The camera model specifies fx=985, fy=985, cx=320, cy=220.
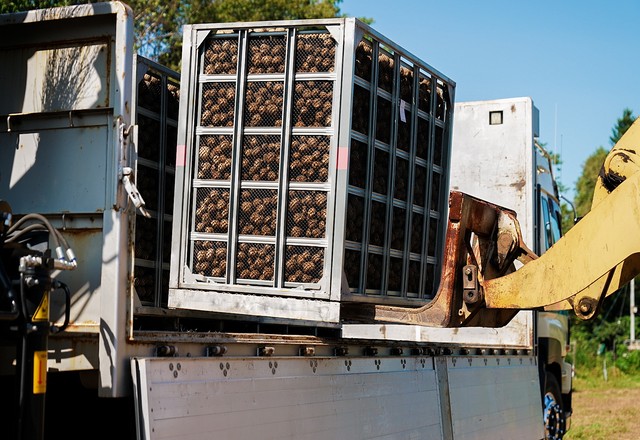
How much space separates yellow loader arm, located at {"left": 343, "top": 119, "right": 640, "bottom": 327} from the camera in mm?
5488

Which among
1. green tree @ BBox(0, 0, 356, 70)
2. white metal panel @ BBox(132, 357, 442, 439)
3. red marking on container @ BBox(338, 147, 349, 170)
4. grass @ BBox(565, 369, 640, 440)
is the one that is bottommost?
grass @ BBox(565, 369, 640, 440)

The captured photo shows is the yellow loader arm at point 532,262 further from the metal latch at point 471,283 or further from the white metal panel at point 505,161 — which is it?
the white metal panel at point 505,161

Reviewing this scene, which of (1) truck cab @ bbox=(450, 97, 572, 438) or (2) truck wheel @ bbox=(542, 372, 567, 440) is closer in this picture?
(1) truck cab @ bbox=(450, 97, 572, 438)

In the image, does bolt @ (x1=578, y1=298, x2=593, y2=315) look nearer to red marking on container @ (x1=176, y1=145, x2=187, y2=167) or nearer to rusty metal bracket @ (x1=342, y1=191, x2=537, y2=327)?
rusty metal bracket @ (x1=342, y1=191, x2=537, y2=327)

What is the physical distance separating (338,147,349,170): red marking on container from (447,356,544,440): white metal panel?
2.77 meters

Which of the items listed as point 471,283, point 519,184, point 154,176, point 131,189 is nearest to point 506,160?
point 519,184

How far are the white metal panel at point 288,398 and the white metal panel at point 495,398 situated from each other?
1.56 feet

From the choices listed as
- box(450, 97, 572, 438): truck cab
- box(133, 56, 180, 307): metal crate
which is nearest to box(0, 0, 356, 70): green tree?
box(450, 97, 572, 438): truck cab

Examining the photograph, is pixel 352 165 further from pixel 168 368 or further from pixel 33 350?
pixel 33 350

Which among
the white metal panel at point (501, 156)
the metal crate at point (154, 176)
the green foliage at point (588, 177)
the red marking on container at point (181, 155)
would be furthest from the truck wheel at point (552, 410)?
the green foliage at point (588, 177)

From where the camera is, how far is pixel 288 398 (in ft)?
18.8

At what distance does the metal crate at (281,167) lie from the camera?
6133 mm

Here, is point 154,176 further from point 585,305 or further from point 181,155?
point 585,305

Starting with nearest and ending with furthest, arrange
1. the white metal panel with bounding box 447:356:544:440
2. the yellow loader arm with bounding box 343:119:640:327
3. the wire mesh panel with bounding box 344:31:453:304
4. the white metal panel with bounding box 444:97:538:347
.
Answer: the yellow loader arm with bounding box 343:119:640:327 < the wire mesh panel with bounding box 344:31:453:304 < the white metal panel with bounding box 447:356:544:440 < the white metal panel with bounding box 444:97:538:347
